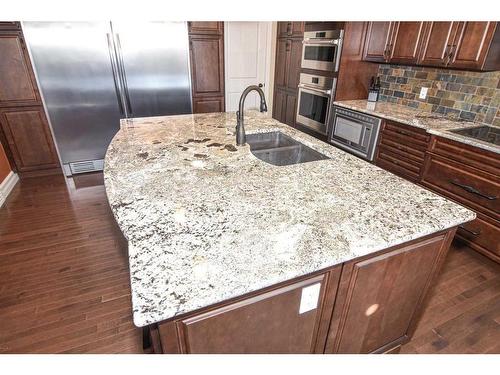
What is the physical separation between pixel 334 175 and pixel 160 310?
100cm

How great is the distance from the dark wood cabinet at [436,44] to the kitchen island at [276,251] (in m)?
1.57

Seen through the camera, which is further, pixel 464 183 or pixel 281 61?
pixel 281 61

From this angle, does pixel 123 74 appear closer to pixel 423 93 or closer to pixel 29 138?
pixel 29 138

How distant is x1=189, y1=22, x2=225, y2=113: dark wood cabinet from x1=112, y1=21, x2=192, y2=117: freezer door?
0.17m

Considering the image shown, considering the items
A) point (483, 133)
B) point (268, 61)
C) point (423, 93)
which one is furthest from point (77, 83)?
point (483, 133)

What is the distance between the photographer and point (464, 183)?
212cm

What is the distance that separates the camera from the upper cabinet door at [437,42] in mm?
2307

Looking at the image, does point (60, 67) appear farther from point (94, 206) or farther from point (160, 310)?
point (160, 310)

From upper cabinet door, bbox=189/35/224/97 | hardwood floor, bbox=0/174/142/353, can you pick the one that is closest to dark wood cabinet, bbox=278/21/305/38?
upper cabinet door, bbox=189/35/224/97

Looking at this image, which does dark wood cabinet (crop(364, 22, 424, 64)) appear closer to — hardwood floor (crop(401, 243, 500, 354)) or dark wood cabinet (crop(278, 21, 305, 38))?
dark wood cabinet (crop(278, 21, 305, 38))

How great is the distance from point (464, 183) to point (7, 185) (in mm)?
4257

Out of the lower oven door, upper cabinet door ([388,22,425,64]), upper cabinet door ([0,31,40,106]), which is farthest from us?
the lower oven door

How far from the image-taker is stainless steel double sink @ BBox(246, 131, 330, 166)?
1.88 m
